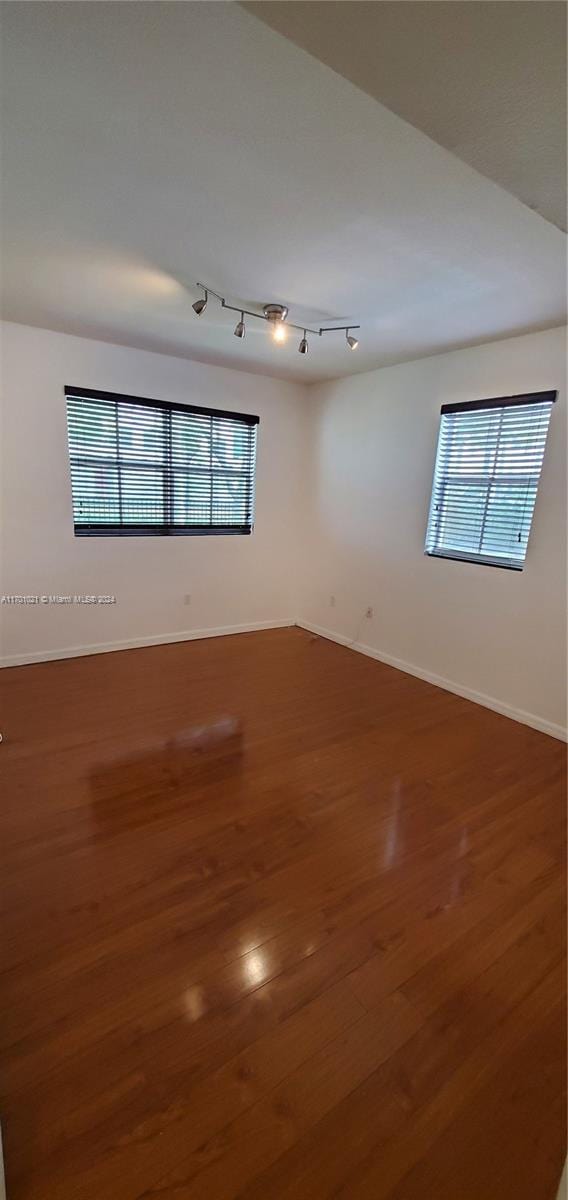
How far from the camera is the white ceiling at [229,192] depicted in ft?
3.64

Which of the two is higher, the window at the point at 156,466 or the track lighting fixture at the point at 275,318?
the track lighting fixture at the point at 275,318

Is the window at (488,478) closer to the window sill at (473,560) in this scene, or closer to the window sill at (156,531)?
the window sill at (473,560)

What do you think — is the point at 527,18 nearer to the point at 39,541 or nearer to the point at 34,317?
the point at 34,317

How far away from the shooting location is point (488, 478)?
3281mm

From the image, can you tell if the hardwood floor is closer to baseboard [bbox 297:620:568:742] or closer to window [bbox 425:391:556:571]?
baseboard [bbox 297:620:568:742]

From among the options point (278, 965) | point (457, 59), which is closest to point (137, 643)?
point (278, 965)

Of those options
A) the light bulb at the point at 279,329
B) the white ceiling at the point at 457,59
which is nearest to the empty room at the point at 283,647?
the white ceiling at the point at 457,59

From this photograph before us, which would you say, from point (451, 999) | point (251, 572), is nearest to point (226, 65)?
point (451, 999)

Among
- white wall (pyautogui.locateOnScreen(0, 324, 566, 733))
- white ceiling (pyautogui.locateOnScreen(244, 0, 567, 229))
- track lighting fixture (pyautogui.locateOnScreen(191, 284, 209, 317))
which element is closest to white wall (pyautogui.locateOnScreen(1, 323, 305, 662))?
white wall (pyautogui.locateOnScreen(0, 324, 566, 733))

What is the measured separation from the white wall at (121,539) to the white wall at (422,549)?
380 mm

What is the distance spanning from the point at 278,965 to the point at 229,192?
8.63 ft

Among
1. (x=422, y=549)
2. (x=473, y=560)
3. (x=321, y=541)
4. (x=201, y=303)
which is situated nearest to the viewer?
(x=201, y=303)

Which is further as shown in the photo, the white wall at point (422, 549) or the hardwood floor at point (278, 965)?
the white wall at point (422, 549)

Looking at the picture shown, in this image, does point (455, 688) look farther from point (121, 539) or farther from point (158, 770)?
point (121, 539)
